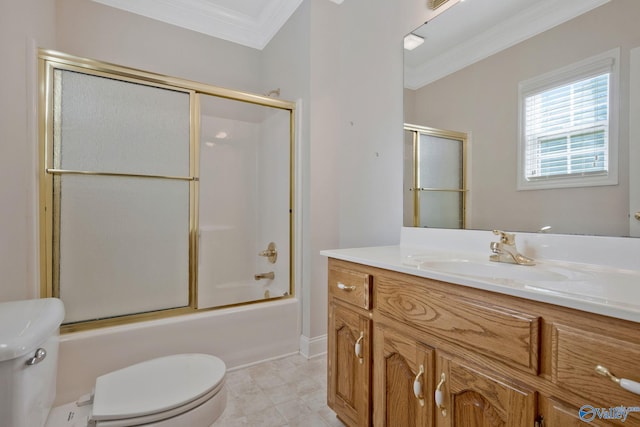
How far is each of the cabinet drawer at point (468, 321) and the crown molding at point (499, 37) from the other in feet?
3.69

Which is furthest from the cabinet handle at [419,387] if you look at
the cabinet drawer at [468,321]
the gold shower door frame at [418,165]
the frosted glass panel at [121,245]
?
the frosted glass panel at [121,245]

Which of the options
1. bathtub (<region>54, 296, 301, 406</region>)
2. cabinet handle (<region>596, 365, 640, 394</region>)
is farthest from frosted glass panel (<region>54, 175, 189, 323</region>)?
cabinet handle (<region>596, 365, 640, 394</region>)

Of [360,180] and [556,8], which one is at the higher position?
[556,8]

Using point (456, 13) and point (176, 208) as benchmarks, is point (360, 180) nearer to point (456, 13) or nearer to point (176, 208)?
point (456, 13)

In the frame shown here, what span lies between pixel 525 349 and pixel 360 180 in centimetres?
159

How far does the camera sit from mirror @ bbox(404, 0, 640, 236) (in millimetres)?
999

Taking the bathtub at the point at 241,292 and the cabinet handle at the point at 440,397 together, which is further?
the bathtub at the point at 241,292

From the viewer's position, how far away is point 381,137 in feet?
6.75

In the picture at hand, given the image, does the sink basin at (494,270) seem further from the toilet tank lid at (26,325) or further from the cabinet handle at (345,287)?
the toilet tank lid at (26,325)

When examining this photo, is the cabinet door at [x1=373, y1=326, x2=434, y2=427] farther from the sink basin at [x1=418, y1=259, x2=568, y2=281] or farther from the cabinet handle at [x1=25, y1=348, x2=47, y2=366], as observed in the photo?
the cabinet handle at [x1=25, y1=348, x2=47, y2=366]

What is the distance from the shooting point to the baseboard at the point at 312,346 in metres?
2.09

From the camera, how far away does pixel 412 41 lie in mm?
1736

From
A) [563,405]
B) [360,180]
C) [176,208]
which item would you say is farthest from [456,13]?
[176,208]

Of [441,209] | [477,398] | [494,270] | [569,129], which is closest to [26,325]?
[477,398]
